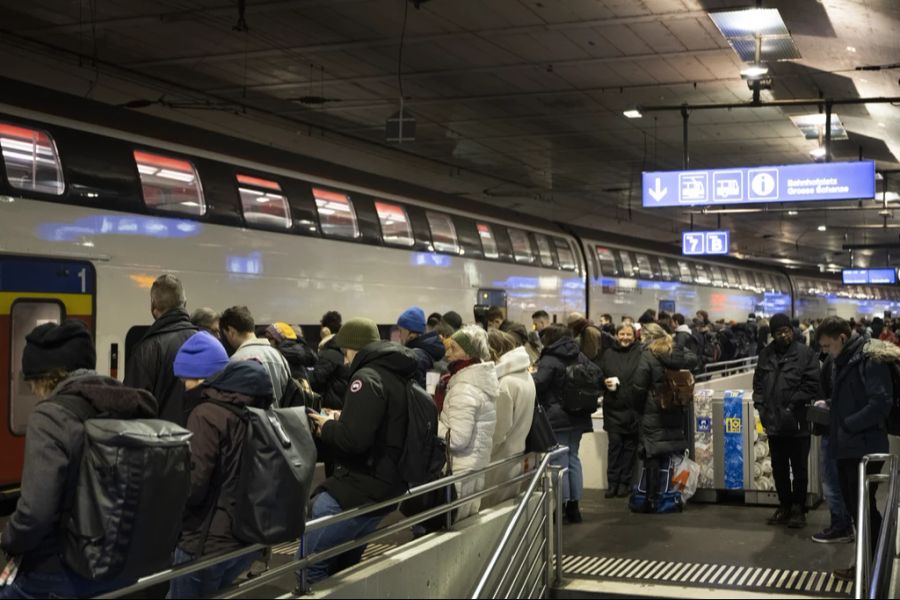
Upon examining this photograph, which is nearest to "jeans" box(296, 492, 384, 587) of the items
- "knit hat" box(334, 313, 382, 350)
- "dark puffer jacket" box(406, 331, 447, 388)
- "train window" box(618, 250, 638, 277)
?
"knit hat" box(334, 313, 382, 350)

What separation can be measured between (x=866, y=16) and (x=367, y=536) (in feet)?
33.0

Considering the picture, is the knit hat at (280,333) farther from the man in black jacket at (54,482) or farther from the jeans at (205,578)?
the man in black jacket at (54,482)

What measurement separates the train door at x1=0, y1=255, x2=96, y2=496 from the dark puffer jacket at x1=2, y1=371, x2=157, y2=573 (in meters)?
5.54

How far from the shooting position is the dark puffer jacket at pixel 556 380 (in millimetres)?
9328

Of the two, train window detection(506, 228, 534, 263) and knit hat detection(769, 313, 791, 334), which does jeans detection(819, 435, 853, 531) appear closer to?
knit hat detection(769, 313, 791, 334)

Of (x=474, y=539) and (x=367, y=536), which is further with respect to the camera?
(x=474, y=539)

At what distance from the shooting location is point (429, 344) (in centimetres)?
769

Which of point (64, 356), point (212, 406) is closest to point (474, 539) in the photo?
point (212, 406)

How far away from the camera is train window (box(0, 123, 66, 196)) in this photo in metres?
9.24

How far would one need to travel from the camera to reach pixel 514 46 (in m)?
16.0

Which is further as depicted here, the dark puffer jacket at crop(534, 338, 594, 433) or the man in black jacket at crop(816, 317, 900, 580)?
the dark puffer jacket at crop(534, 338, 594, 433)

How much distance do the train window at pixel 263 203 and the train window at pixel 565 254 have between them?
11.0m

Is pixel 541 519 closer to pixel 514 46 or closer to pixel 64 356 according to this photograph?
pixel 64 356

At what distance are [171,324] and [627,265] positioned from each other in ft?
75.2
